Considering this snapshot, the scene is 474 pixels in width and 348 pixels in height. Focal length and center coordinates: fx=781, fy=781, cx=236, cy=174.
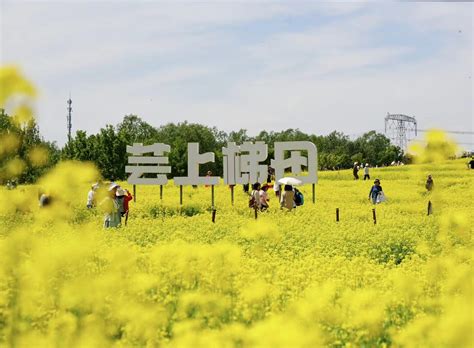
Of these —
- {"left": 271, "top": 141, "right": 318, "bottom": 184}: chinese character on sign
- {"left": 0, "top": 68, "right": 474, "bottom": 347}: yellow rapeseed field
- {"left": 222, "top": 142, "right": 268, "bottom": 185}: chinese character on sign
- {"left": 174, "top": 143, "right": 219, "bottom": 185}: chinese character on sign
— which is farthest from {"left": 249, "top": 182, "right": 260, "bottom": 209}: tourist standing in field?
{"left": 0, "top": 68, "right": 474, "bottom": 347}: yellow rapeseed field

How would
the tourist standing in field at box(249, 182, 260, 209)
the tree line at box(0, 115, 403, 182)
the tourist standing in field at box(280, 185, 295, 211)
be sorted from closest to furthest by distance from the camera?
the tourist standing in field at box(280, 185, 295, 211) → the tourist standing in field at box(249, 182, 260, 209) → the tree line at box(0, 115, 403, 182)

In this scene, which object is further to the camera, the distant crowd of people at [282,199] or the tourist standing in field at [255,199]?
the tourist standing in field at [255,199]

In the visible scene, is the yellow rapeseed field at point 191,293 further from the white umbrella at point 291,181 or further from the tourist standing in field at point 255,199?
the white umbrella at point 291,181

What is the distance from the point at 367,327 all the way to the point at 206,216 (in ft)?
36.9

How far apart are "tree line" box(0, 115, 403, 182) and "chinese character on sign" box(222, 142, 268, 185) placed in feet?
57.3

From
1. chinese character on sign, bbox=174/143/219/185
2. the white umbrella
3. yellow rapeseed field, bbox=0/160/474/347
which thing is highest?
chinese character on sign, bbox=174/143/219/185

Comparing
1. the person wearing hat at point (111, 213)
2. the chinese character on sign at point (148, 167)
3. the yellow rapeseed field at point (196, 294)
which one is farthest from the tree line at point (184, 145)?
the yellow rapeseed field at point (196, 294)

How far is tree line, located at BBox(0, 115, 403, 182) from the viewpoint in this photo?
4534cm

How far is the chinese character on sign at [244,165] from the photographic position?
2064cm

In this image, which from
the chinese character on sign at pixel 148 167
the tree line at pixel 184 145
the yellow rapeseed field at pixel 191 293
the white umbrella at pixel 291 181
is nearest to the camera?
the yellow rapeseed field at pixel 191 293

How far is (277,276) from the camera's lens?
6.76m

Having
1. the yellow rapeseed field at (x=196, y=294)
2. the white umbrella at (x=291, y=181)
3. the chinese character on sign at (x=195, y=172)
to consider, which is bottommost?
the yellow rapeseed field at (x=196, y=294)

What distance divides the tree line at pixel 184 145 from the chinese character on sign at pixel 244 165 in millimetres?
17461

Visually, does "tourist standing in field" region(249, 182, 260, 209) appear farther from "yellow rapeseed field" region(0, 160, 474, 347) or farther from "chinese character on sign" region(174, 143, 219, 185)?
"yellow rapeseed field" region(0, 160, 474, 347)
